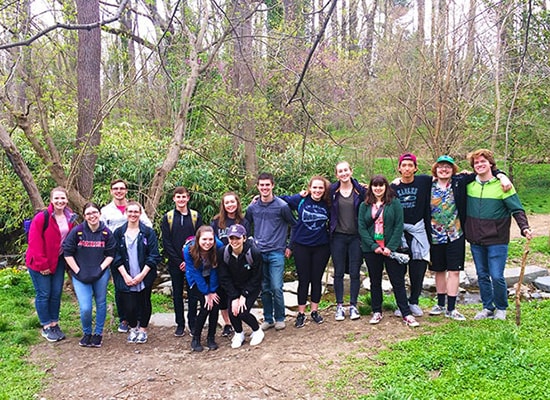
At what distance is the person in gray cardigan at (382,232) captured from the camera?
4379mm

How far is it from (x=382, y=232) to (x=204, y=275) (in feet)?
5.73

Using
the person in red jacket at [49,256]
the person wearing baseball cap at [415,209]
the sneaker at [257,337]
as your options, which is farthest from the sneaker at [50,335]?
the person wearing baseball cap at [415,209]

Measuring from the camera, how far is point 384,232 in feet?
14.5

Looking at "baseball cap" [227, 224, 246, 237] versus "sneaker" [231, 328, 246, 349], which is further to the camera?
"sneaker" [231, 328, 246, 349]

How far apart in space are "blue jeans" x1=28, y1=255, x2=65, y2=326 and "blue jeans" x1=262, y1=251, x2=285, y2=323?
2.07 metres

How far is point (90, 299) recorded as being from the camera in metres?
4.64

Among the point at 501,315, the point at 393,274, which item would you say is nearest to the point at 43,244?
the point at 393,274

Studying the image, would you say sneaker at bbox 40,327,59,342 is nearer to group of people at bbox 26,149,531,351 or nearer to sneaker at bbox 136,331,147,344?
group of people at bbox 26,149,531,351

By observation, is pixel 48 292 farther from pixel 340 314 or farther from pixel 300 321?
pixel 340 314

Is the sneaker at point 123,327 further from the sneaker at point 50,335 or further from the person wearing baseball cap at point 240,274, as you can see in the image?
the person wearing baseball cap at point 240,274

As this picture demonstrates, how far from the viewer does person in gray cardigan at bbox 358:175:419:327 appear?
4.38 metres

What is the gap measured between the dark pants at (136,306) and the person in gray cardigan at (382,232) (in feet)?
7.48

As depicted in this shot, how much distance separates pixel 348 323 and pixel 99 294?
2.53m

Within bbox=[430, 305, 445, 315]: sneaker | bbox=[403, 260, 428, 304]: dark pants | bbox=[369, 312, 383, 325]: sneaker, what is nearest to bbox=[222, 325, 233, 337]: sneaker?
bbox=[369, 312, 383, 325]: sneaker
